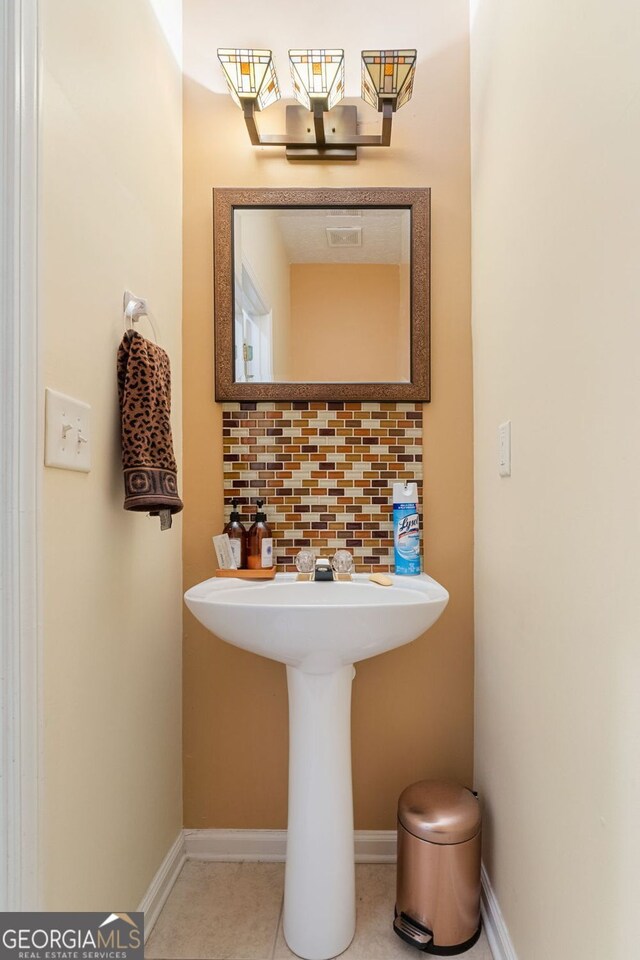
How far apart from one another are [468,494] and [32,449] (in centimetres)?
112

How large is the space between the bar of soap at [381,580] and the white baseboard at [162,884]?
0.87 metres

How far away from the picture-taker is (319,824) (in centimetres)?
123

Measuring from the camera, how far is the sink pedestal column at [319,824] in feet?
4.01

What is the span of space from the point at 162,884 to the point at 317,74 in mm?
2055

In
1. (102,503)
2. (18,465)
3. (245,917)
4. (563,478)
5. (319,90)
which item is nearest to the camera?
(18,465)

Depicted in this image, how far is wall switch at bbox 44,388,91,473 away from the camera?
0.86 meters

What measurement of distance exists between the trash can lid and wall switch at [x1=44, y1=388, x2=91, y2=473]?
→ 40.3 inches

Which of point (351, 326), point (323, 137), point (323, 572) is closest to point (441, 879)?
point (323, 572)

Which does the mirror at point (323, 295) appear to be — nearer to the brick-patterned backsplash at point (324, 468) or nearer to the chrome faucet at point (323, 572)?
the brick-patterned backsplash at point (324, 468)

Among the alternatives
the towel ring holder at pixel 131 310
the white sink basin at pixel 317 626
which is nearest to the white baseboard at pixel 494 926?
the white sink basin at pixel 317 626

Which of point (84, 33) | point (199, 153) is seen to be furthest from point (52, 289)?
point (199, 153)

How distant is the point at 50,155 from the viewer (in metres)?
0.88

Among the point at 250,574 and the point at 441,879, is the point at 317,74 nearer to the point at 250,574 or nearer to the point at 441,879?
the point at 250,574

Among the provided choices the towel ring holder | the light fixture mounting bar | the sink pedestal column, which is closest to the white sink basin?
the sink pedestal column
